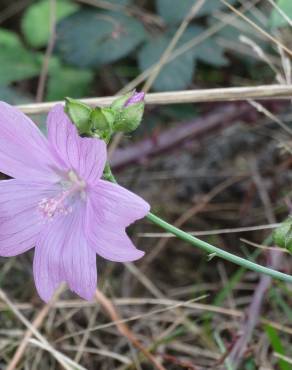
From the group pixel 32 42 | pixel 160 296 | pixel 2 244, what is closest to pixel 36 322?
pixel 160 296

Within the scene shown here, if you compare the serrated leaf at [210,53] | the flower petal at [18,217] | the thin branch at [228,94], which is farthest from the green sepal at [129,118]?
the serrated leaf at [210,53]

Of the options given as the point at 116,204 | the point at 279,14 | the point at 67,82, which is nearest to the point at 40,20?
the point at 67,82

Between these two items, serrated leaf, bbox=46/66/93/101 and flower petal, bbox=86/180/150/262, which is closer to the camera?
flower petal, bbox=86/180/150/262

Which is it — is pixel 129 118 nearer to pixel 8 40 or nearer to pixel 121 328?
pixel 121 328

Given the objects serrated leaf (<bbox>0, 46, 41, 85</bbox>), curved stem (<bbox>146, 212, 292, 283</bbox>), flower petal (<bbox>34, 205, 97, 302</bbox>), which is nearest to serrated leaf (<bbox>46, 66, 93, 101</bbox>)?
serrated leaf (<bbox>0, 46, 41, 85</bbox>)

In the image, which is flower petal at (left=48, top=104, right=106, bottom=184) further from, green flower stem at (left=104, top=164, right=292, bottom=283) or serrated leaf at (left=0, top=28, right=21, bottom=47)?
serrated leaf at (left=0, top=28, right=21, bottom=47)

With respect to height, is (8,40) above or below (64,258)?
above
